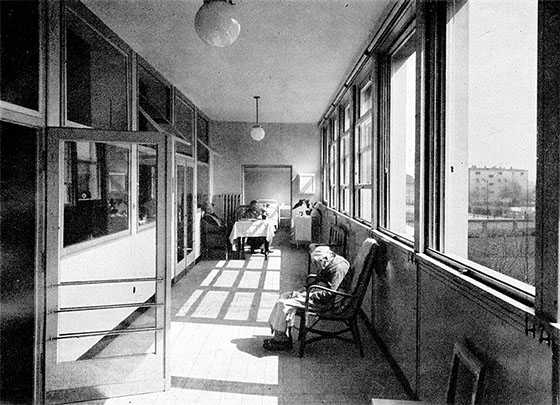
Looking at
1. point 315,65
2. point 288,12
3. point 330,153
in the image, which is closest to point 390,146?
point 288,12

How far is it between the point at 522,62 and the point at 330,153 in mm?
7209

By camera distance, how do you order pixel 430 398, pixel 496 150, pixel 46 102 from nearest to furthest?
pixel 496 150, pixel 430 398, pixel 46 102

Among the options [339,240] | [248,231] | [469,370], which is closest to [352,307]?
[469,370]

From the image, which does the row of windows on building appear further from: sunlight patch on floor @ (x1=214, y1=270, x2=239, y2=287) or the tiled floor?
sunlight patch on floor @ (x1=214, y1=270, x2=239, y2=287)

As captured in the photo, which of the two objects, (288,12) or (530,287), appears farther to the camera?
(288,12)

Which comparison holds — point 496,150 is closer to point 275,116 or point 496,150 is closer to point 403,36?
point 403,36

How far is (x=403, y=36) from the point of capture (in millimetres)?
3523

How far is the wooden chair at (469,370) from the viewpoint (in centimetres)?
168

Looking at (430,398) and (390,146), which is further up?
(390,146)

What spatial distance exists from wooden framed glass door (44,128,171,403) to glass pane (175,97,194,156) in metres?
2.28

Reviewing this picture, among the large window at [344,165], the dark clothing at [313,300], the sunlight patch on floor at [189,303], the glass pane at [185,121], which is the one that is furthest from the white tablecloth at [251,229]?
the dark clothing at [313,300]

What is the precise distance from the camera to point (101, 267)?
3734 millimetres

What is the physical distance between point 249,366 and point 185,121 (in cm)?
544

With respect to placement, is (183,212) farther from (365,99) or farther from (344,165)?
(365,99)
